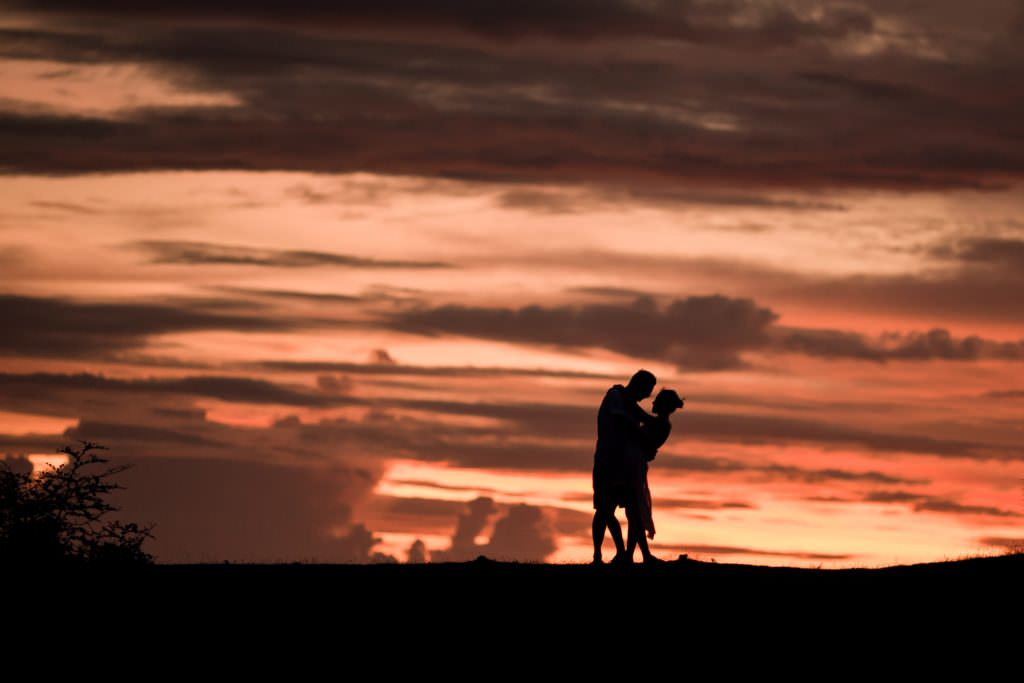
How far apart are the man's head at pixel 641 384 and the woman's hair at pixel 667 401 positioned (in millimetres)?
204

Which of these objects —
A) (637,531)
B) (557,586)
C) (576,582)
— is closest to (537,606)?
(557,586)

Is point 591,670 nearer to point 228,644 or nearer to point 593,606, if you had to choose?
point 593,606

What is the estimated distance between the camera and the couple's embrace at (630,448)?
27156 mm

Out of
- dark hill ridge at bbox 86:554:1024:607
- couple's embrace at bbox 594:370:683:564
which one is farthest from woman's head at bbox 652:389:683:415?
dark hill ridge at bbox 86:554:1024:607

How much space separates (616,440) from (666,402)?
1.02 metres

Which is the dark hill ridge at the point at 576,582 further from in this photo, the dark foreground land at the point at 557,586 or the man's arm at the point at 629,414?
the man's arm at the point at 629,414

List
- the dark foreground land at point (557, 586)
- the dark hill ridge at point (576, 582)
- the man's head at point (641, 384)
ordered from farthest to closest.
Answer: the man's head at point (641, 384) < the dark hill ridge at point (576, 582) < the dark foreground land at point (557, 586)

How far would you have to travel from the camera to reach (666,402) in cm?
2712

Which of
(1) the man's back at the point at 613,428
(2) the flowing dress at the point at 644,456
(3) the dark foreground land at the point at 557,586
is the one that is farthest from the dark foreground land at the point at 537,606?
(1) the man's back at the point at 613,428

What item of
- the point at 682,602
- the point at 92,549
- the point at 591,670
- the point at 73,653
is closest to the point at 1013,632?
the point at 682,602

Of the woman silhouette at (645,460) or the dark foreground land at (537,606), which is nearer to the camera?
the dark foreground land at (537,606)

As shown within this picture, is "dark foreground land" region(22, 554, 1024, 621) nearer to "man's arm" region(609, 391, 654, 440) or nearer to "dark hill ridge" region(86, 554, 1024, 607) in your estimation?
"dark hill ridge" region(86, 554, 1024, 607)

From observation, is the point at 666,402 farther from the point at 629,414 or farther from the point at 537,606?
the point at 537,606

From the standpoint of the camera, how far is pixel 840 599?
82.8ft
